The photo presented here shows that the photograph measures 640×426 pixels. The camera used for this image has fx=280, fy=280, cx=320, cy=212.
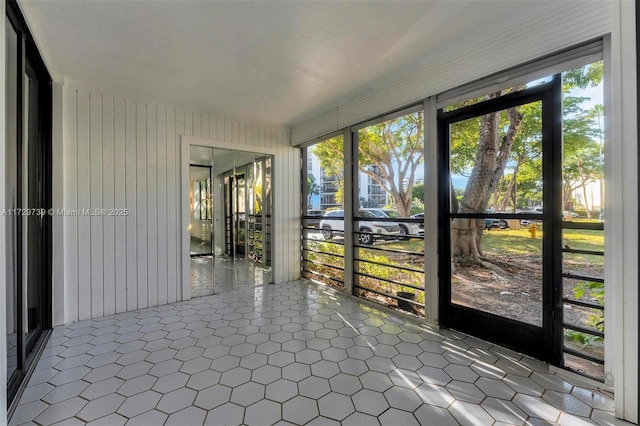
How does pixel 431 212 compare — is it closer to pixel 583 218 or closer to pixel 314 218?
pixel 583 218

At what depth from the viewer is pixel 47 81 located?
8.89 feet

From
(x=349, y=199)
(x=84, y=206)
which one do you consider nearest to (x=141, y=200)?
(x=84, y=206)

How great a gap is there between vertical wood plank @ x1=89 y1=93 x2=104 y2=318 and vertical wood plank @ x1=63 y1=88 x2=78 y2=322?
130 mm

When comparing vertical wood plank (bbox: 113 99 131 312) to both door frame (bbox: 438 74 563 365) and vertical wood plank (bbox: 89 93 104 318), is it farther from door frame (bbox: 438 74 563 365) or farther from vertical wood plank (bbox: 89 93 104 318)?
door frame (bbox: 438 74 563 365)

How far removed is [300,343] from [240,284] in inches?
83.6

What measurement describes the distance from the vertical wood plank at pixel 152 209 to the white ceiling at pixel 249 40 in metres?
0.38

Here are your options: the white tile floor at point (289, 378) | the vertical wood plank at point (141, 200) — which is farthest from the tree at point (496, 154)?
the vertical wood plank at point (141, 200)

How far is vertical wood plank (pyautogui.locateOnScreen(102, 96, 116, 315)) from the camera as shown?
10.2ft

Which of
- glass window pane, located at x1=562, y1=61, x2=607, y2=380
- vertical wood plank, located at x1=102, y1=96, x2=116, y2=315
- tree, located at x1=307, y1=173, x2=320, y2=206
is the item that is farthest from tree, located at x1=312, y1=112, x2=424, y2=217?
vertical wood plank, located at x1=102, y1=96, x2=116, y2=315

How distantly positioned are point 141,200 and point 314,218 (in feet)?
7.81

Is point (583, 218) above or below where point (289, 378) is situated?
above

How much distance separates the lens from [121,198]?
321 cm

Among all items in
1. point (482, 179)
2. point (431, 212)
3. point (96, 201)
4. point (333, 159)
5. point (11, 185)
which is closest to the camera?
point (11, 185)

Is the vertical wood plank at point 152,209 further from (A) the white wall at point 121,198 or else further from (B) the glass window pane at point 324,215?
(B) the glass window pane at point 324,215
